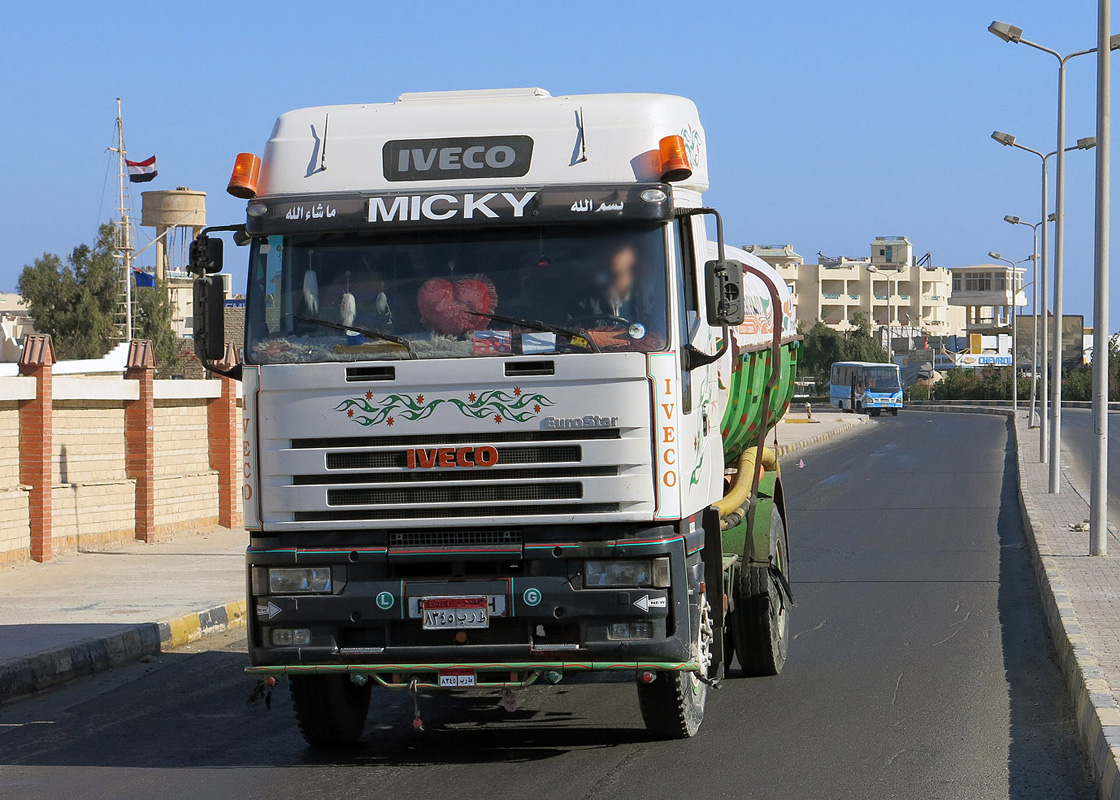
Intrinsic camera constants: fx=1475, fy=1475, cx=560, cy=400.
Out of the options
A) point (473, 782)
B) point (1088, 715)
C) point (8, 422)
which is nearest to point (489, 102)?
point (473, 782)

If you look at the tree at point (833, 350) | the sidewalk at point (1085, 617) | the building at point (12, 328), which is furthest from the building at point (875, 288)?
the sidewalk at point (1085, 617)

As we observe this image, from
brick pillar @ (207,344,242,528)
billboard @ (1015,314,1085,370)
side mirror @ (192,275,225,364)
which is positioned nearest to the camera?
side mirror @ (192,275,225,364)

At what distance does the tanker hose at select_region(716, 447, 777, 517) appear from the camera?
28.3 feet

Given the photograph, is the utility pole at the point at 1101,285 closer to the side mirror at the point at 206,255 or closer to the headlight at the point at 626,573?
the headlight at the point at 626,573

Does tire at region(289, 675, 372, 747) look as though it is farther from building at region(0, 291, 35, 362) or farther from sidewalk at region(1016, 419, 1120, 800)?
building at region(0, 291, 35, 362)

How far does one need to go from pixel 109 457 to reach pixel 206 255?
33.9 feet

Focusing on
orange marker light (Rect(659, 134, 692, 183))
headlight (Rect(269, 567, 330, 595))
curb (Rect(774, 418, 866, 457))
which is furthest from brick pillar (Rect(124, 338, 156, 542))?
curb (Rect(774, 418, 866, 457))

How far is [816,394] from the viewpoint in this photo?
115875mm

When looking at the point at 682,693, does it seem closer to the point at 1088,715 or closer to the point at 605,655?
the point at 605,655

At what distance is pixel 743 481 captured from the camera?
9.27m

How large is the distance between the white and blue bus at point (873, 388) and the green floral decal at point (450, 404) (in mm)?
73553

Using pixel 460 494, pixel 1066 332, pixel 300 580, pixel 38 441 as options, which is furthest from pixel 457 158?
pixel 1066 332

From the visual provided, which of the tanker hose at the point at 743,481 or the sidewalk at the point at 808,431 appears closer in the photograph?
the tanker hose at the point at 743,481

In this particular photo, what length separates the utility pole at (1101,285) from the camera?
49.9 feet
